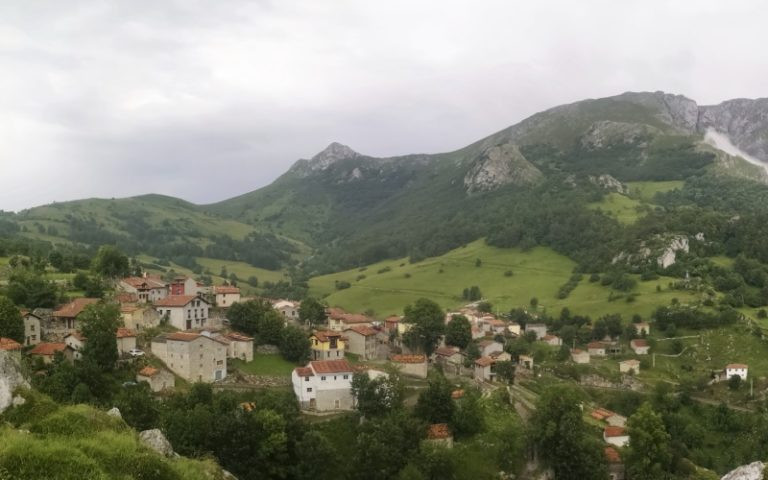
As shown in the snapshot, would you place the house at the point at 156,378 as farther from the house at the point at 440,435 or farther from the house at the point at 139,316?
the house at the point at 440,435

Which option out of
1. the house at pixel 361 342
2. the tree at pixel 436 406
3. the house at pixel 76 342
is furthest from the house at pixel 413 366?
the house at pixel 76 342

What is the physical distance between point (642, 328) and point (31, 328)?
3475 inches

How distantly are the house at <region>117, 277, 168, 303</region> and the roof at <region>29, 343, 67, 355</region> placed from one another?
687 inches

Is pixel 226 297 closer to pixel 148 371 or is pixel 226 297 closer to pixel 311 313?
pixel 311 313

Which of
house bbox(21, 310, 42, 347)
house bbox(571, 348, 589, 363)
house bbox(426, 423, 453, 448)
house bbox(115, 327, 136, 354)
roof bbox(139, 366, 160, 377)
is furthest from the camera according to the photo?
house bbox(571, 348, 589, 363)

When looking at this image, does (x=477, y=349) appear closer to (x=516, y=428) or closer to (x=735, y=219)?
(x=516, y=428)

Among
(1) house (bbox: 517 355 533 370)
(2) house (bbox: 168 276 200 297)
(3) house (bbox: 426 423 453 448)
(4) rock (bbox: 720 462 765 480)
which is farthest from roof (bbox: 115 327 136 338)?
(1) house (bbox: 517 355 533 370)

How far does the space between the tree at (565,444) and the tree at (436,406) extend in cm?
753

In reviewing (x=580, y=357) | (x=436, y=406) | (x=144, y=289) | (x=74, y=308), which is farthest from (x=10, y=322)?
(x=580, y=357)

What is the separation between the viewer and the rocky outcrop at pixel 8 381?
788 inches

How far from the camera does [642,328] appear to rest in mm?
100188

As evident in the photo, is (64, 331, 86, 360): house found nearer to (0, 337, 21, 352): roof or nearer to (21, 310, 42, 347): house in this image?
(21, 310, 42, 347): house

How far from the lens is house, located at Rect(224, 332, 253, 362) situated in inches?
2496

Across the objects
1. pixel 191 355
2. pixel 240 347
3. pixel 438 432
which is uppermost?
pixel 191 355
